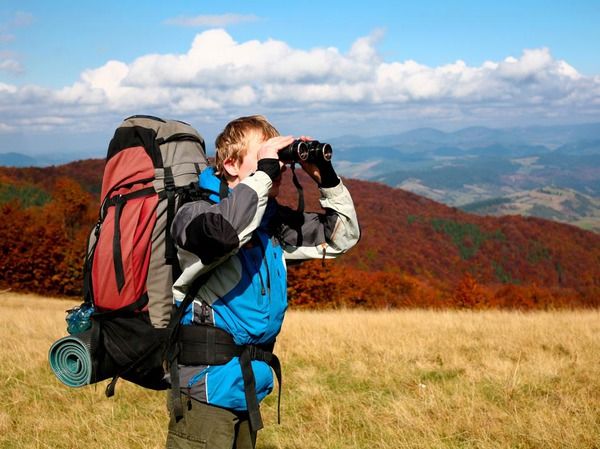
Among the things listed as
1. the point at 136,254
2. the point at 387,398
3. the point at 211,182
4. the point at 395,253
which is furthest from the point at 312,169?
the point at 395,253

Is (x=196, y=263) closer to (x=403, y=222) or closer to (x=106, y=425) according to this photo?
(x=106, y=425)

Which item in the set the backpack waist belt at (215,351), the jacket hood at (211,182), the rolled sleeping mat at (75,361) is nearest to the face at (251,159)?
the jacket hood at (211,182)

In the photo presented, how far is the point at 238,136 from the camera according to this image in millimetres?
2266

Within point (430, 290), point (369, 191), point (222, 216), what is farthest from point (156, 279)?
point (369, 191)

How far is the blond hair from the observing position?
88.7 inches

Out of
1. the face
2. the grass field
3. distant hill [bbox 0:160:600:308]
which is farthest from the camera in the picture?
distant hill [bbox 0:160:600:308]

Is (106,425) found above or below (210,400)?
below

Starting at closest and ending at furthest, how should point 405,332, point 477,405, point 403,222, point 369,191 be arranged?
point 477,405 < point 405,332 < point 403,222 < point 369,191

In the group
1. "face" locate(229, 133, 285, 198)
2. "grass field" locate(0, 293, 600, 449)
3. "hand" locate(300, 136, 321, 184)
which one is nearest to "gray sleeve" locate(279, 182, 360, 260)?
"hand" locate(300, 136, 321, 184)

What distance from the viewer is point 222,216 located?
1973 mm

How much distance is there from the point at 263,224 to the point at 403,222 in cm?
11897

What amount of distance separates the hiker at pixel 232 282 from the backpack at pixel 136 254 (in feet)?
0.32

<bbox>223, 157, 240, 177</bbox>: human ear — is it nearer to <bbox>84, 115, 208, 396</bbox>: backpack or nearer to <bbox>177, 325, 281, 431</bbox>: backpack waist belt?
<bbox>84, 115, 208, 396</bbox>: backpack

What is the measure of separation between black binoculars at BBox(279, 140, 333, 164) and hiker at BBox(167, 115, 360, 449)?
38 millimetres
